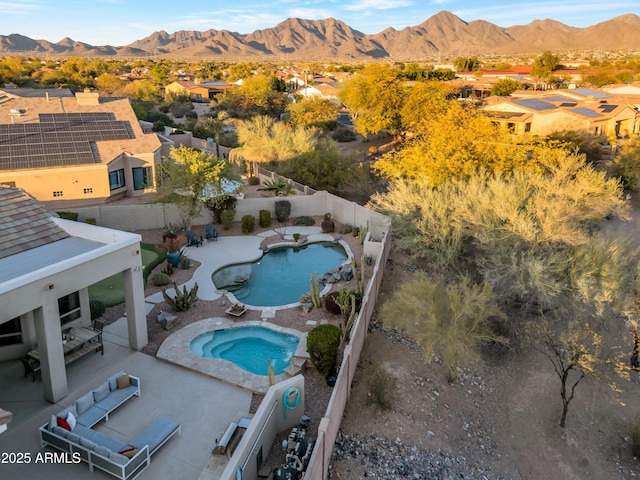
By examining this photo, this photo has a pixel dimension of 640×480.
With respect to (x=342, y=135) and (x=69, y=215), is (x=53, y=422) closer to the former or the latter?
(x=69, y=215)

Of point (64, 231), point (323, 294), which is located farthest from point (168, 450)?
point (323, 294)

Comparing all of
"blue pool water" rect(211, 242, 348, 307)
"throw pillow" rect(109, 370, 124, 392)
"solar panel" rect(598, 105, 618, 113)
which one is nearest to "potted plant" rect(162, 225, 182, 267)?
"blue pool water" rect(211, 242, 348, 307)

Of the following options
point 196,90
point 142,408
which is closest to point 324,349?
point 142,408

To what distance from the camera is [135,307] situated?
14.3m

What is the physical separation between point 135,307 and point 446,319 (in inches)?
368

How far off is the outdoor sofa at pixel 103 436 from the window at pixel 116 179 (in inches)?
803

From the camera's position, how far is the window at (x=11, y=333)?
44.3ft

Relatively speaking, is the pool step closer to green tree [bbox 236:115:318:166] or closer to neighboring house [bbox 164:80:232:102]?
green tree [bbox 236:115:318:166]

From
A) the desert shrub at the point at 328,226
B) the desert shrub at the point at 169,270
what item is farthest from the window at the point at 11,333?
the desert shrub at the point at 328,226

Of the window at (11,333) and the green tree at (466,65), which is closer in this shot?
the window at (11,333)

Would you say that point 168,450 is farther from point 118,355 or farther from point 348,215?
point 348,215

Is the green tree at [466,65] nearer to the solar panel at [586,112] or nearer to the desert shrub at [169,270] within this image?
the solar panel at [586,112]

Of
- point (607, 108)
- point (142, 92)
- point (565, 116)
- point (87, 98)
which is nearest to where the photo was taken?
point (87, 98)

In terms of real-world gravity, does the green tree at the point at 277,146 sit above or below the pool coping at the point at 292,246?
above
